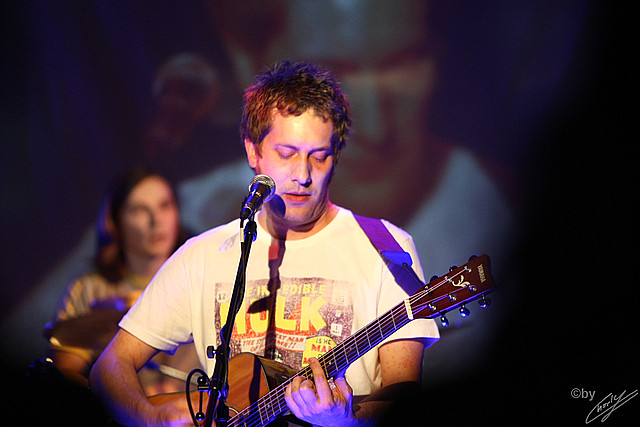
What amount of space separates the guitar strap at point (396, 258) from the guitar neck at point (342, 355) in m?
0.35

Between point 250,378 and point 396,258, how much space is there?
0.89 m

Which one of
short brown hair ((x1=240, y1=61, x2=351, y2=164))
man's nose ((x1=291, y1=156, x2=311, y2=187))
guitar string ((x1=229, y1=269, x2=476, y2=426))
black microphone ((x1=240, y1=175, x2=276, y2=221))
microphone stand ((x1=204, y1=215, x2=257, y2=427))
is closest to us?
microphone stand ((x1=204, y1=215, x2=257, y2=427))

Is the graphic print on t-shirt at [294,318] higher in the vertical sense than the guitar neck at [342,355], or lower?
higher

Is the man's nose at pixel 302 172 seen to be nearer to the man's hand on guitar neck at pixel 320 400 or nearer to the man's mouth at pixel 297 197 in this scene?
the man's mouth at pixel 297 197

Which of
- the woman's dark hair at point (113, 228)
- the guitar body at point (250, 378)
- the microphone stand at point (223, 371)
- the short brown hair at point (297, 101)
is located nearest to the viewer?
the microphone stand at point (223, 371)

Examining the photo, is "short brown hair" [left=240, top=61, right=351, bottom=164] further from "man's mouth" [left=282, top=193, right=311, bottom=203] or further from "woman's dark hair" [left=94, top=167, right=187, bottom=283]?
"woman's dark hair" [left=94, top=167, right=187, bottom=283]

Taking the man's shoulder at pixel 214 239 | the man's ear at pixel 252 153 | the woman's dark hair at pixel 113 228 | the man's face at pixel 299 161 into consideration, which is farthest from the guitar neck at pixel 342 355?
the woman's dark hair at pixel 113 228

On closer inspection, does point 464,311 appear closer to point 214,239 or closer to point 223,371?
point 223,371

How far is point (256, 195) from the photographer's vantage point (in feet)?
7.23

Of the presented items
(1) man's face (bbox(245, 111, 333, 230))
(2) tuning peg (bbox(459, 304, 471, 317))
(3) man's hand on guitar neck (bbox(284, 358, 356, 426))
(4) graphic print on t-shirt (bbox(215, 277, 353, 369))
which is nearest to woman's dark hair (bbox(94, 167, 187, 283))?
(4) graphic print on t-shirt (bbox(215, 277, 353, 369))

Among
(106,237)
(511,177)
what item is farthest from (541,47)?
(106,237)

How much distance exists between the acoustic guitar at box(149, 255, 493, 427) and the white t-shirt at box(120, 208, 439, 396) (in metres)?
0.21

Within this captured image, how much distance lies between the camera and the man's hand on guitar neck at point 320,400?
7.30 feet

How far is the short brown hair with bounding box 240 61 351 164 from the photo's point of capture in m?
2.82
